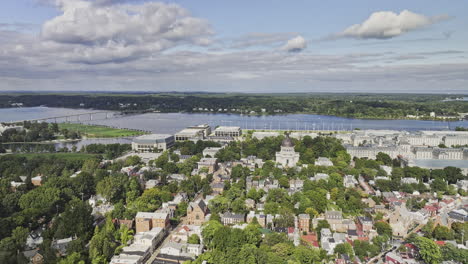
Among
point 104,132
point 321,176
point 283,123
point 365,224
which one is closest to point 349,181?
point 321,176

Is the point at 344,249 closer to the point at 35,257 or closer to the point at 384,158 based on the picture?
the point at 35,257

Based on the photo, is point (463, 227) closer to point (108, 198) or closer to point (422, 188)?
point (422, 188)

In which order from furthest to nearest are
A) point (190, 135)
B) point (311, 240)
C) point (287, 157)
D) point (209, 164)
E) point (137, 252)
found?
1. point (190, 135)
2. point (287, 157)
3. point (209, 164)
4. point (311, 240)
5. point (137, 252)

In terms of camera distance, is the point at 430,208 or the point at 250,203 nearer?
the point at 430,208

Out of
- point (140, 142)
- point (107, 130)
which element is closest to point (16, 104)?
point (107, 130)

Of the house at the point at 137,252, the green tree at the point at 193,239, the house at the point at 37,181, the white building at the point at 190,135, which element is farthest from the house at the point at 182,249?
the white building at the point at 190,135

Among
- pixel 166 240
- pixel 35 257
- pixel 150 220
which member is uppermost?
pixel 150 220
